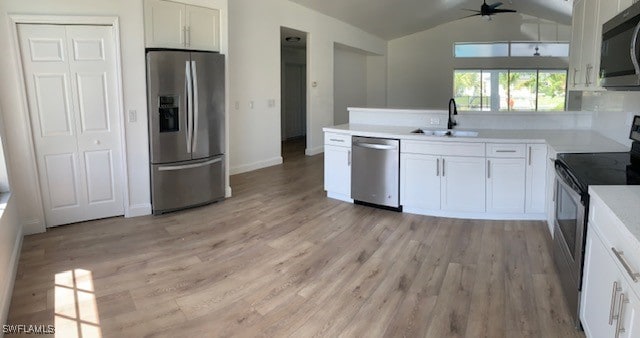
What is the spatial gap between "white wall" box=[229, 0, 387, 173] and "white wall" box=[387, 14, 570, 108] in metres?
4.69

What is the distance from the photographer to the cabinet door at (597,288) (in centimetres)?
180

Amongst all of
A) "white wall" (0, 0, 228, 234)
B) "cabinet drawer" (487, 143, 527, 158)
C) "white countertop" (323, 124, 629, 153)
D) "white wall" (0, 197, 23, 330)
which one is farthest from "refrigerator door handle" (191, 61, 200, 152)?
"cabinet drawer" (487, 143, 527, 158)

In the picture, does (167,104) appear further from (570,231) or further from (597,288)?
(597,288)

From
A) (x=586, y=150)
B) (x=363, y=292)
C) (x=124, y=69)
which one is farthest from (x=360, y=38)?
(x=363, y=292)

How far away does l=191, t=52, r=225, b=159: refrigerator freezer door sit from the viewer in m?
4.68

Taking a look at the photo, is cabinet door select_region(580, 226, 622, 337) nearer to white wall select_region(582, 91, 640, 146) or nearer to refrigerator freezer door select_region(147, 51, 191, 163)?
white wall select_region(582, 91, 640, 146)

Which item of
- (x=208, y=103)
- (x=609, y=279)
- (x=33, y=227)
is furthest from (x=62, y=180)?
(x=609, y=279)

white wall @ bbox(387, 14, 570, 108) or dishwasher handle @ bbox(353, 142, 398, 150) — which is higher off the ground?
white wall @ bbox(387, 14, 570, 108)

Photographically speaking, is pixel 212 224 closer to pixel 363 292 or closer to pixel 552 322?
pixel 363 292

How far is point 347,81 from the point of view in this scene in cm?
1097

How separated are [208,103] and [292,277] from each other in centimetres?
250

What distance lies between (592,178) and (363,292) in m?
1.54

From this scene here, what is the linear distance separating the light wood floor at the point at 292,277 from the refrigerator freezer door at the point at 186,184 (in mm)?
159

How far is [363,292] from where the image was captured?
2914mm
